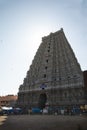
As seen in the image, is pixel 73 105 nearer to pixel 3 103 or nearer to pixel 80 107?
pixel 80 107

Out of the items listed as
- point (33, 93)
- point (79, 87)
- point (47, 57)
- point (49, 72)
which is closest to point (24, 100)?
point (33, 93)

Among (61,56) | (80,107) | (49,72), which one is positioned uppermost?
(61,56)

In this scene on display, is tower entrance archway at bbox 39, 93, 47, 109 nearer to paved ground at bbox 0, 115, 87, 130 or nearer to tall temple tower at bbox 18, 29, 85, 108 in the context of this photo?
tall temple tower at bbox 18, 29, 85, 108

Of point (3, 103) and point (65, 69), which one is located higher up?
point (65, 69)

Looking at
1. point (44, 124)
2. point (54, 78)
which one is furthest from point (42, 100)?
point (44, 124)

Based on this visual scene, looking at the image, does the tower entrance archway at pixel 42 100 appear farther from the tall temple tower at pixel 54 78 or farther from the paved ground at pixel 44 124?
the paved ground at pixel 44 124

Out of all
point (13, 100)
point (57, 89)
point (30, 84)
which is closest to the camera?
point (57, 89)

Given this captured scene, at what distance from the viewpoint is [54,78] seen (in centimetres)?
5297

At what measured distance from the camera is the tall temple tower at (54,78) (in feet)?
156

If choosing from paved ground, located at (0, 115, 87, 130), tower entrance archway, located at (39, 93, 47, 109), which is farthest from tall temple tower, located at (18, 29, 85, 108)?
paved ground, located at (0, 115, 87, 130)

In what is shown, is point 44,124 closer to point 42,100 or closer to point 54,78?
point 54,78

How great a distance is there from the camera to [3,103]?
3056 inches

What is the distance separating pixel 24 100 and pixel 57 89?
559 inches

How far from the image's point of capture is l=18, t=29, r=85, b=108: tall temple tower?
47.5 m
